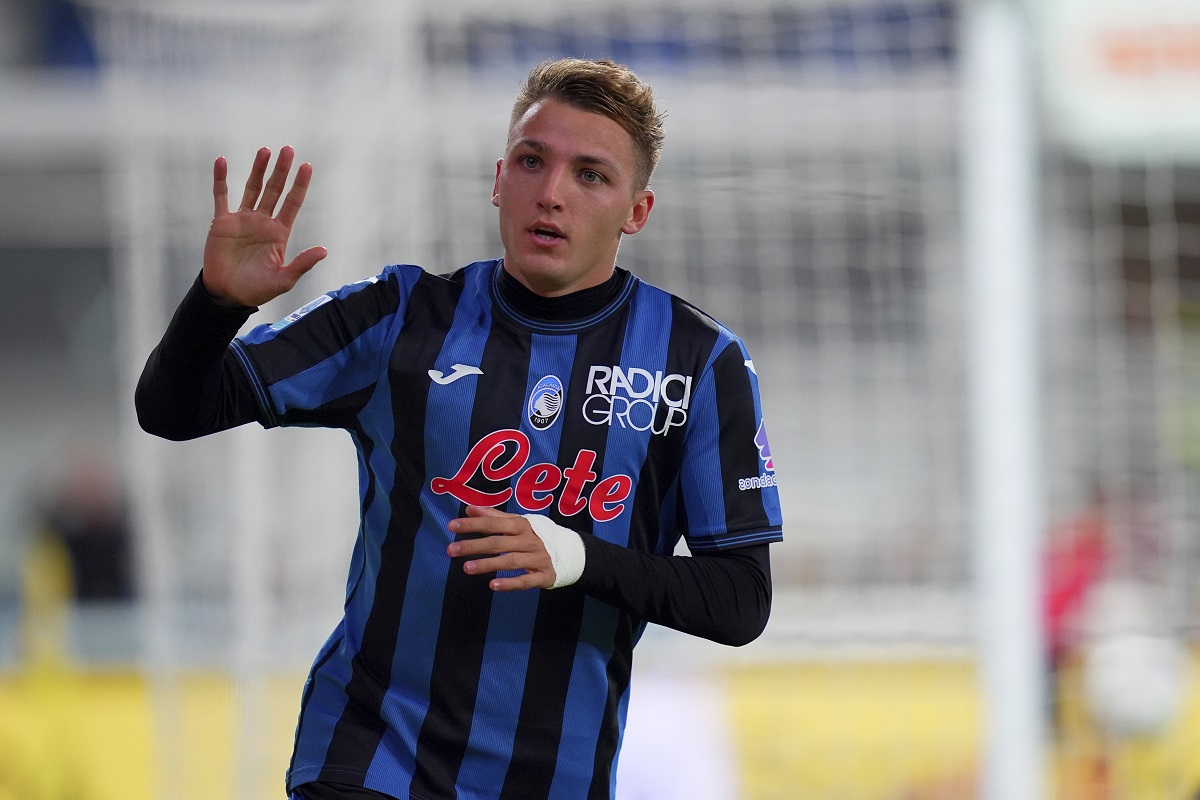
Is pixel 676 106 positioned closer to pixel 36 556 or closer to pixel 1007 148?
pixel 1007 148

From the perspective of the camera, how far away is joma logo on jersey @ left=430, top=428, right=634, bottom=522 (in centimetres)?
239

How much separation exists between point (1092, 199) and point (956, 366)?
4.23 feet

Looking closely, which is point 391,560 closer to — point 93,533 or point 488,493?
point 488,493

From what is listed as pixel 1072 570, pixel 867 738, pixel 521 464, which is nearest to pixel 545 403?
pixel 521 464

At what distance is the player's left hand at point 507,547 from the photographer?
6.81ft

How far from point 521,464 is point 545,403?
0.37ft

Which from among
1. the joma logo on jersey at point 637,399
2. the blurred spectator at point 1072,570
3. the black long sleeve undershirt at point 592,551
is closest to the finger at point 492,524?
the black long sleeve undershirt at point 592,551

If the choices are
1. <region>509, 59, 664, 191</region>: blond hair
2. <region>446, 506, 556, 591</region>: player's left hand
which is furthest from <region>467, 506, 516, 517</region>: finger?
<region>509, 59, 664, 191</region>: blond hair

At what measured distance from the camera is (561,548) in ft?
7.14

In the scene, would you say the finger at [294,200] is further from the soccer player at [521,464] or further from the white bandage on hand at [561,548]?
the white bandage on hand at [561,548]

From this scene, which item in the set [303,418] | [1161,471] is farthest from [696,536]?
[1161,471]

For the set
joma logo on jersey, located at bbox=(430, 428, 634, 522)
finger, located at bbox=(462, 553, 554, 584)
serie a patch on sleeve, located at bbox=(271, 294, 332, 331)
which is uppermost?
serie a patch on sleeve, located at bbox=(271, 294, 332, 331)

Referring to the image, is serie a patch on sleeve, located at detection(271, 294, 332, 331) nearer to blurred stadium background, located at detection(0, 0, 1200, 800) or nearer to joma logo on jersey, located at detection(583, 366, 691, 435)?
joma logo on jersey, located at detection(583, 366, 691, 435)

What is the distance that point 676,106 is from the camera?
247 inches
